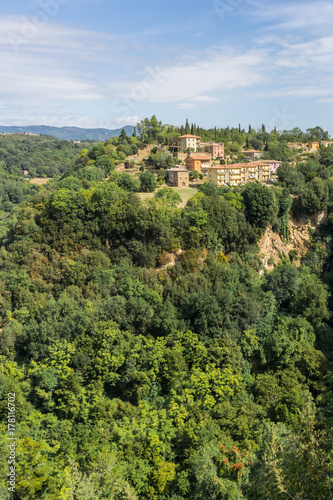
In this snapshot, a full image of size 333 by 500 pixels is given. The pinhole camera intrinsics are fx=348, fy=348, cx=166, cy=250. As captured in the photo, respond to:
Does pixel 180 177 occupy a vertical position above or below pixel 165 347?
Result: above

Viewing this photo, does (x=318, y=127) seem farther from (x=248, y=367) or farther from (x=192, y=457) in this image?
(x=192, y=457)

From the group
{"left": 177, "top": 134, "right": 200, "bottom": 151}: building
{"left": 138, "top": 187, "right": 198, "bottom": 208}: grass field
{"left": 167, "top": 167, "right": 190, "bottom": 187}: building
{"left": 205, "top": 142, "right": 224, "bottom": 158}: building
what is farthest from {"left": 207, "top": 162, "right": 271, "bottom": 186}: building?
{"left": 177, "top": 134, "right": 200, "bottom": 151}: building

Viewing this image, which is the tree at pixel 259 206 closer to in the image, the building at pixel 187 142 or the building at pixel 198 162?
the building at pixel 198 162

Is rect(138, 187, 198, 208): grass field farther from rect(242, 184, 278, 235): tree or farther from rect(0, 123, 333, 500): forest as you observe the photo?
rect(242, 184, 278, 235): tree

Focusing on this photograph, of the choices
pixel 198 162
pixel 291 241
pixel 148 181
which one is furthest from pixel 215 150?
pixel 291 241

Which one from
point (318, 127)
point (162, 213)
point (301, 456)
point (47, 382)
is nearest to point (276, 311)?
point (162, 213)

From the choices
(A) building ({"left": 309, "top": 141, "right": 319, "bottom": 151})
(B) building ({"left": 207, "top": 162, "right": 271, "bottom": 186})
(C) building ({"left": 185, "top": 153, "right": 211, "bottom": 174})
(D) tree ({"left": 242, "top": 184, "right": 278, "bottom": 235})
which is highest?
(A) building ({"left": 309, "top": 141, "right": 319, "bottom": 151})

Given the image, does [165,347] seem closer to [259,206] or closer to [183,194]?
[259,206]

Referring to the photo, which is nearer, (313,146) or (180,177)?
(180,177)
